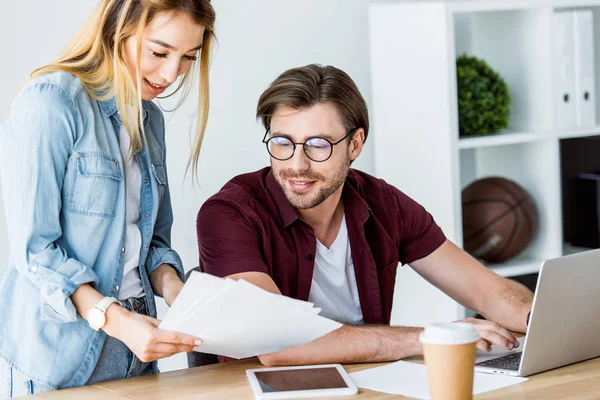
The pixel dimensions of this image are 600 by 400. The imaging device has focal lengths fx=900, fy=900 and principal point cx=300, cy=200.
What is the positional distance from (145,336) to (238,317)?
17 cm

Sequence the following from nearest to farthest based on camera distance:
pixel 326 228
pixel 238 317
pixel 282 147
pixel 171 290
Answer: pixel 238 317 → pixel 171 290 → pixel 282 147 → pixel 326 228

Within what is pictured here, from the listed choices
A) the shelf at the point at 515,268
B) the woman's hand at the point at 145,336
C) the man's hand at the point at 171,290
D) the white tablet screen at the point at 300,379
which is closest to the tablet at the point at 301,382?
the white tablet screen at the point at 300,379

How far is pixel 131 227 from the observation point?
1.88m

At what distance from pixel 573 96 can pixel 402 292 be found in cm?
99

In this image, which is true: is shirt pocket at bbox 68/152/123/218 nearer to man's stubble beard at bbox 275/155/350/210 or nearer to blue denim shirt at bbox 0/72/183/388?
blue denim shirt at bbox 0/72/183/388

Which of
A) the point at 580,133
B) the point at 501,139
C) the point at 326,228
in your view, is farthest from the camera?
the point at 580,133

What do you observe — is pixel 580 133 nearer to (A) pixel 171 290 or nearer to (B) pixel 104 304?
(A) pixel 171 290

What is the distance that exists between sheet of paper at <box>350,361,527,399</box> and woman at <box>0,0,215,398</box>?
1.10 ft

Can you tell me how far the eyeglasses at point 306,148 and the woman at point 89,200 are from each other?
11.2 inches

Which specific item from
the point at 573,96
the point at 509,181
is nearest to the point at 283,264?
the point at 509,181

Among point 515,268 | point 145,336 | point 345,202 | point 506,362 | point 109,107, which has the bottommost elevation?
point 515,268

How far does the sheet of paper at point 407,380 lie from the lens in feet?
5.13

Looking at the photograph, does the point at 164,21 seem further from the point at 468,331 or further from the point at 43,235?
the point at 468,331

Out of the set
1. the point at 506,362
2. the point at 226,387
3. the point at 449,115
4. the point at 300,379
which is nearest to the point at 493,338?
the point at 506,362
